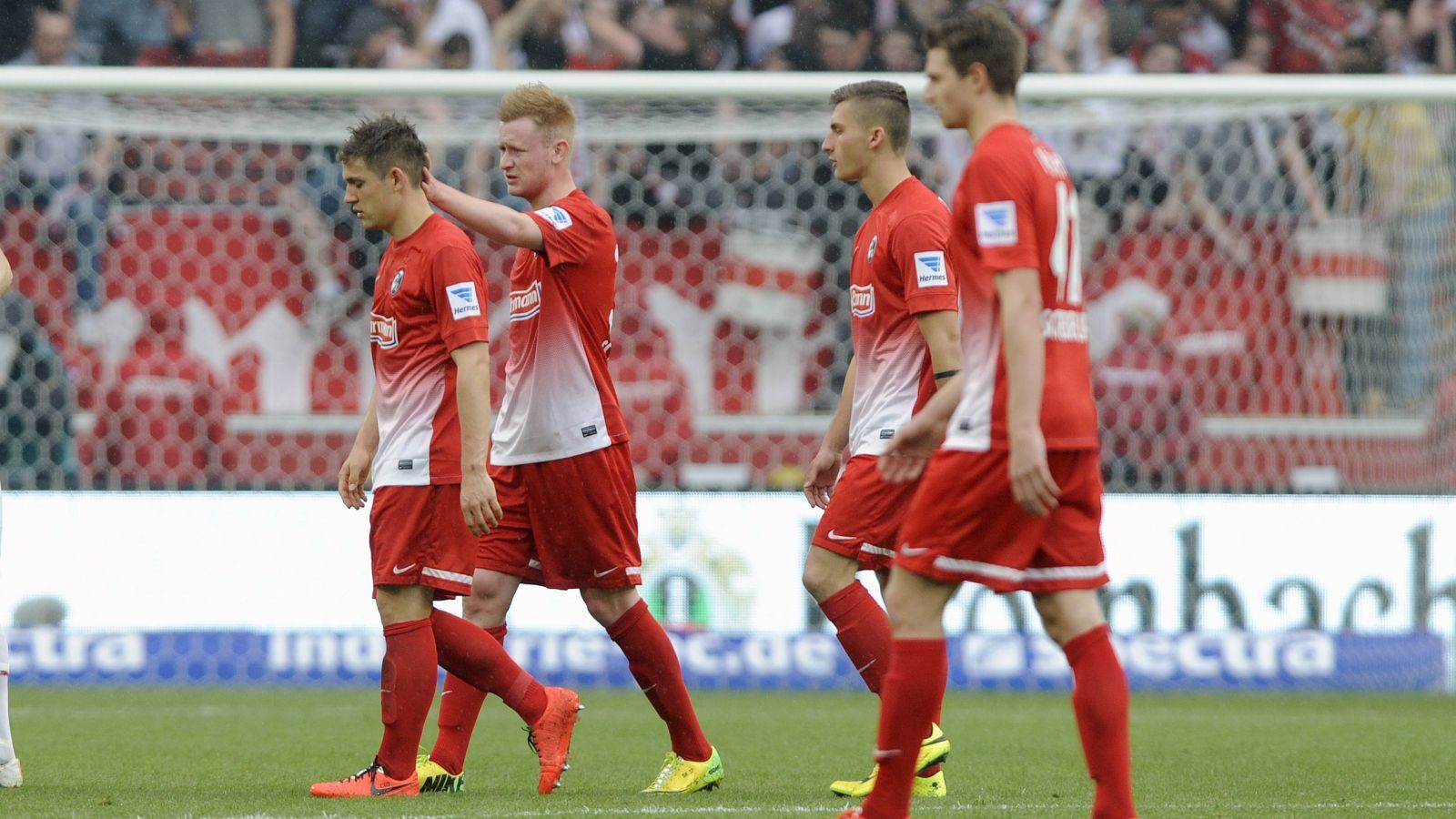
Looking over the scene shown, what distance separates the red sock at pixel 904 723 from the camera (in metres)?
3.84

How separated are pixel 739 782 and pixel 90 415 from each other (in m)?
6.34

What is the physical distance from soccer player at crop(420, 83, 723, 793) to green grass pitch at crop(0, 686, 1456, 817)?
25 centimetres

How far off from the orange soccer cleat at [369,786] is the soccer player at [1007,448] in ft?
5.47

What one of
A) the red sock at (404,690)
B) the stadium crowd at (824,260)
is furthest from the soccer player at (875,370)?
the stadium crowd at (824,260)

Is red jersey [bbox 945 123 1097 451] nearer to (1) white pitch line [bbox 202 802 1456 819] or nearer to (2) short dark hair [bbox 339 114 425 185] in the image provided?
(1) white pitch line [bbox 202 802 1456 819]

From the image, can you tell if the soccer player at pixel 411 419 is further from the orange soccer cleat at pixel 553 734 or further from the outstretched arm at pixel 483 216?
the orange soccer cleat at pixel 553 734

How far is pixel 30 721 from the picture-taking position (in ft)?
25.0

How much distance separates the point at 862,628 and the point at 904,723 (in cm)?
157

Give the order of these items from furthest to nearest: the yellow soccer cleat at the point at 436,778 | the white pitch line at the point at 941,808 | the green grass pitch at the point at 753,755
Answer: the yellow soccer cleat at the point at 436,778
the green grass pitch at the point at 753,755
the white pitch line at the point at 941,808

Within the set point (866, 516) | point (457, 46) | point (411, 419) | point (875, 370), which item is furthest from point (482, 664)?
point (457, 46)

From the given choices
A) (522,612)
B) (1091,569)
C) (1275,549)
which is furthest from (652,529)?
(1091,569)

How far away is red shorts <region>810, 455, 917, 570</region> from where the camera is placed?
535cm

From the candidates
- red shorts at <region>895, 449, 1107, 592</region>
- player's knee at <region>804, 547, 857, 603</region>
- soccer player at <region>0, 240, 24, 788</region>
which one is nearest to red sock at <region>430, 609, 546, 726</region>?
player's knee at <region>804, 547, 857, 603</region>

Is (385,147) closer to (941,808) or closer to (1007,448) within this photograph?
(1007,448)
